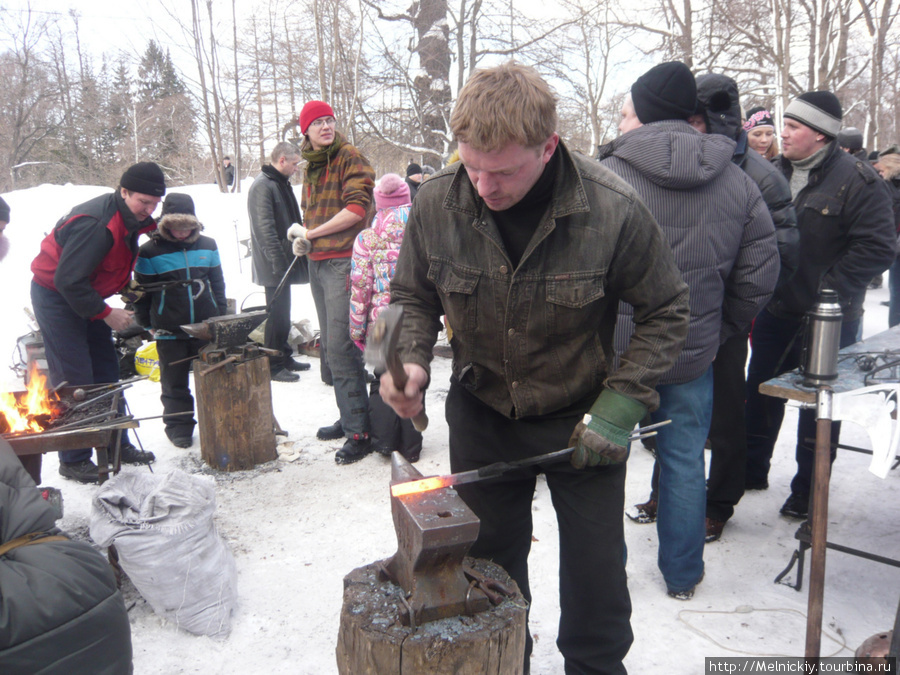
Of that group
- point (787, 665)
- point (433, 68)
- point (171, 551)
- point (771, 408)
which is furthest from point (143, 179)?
point (433, 68)

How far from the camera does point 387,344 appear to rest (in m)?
1.71

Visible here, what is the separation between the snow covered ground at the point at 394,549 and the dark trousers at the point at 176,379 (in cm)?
16

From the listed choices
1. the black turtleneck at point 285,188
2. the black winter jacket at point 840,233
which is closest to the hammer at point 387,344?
the black winter jacket at point 840,233

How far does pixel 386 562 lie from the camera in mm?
2014

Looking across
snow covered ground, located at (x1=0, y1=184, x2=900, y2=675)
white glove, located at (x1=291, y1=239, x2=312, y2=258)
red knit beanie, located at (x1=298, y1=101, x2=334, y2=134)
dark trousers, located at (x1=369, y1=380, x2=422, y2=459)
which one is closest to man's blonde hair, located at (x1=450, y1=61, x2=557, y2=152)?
snow covered ground, located at (x1=0, y1=184, x2=900, y2=675)

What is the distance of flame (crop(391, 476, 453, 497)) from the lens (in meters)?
1.83

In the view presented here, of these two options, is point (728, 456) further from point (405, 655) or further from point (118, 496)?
point (118, 496)

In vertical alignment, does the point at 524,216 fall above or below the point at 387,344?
above

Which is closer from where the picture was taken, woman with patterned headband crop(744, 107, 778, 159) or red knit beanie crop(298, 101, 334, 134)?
red knit beanie crop(298, 101, 334, 134)

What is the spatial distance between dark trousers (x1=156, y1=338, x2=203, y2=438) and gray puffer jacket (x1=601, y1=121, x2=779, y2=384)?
3.48 meters

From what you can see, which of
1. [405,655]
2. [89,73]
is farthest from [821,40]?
[89,73]

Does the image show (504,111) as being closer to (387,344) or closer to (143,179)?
(387,344)

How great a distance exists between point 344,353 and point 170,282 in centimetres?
141

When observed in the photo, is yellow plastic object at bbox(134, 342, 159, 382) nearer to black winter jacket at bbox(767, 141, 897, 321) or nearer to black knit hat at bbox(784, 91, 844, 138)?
black winter jacket at bbox(767, 141, 897, 321)
